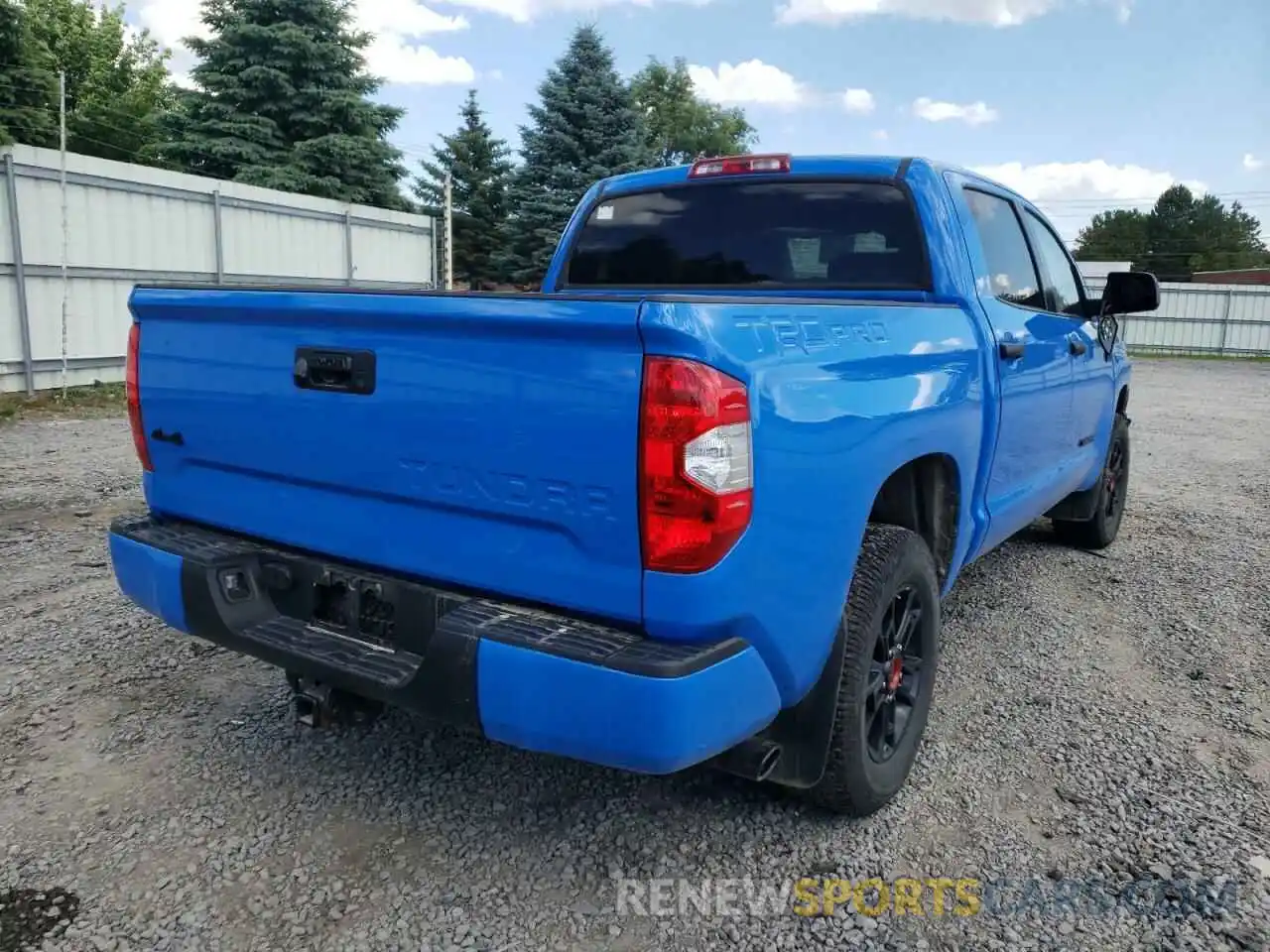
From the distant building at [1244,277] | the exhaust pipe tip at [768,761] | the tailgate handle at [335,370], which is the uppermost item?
the distant building at [1244,277]

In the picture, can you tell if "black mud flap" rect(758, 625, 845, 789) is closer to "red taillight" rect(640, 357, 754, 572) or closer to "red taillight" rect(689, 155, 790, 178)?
"red taillight" rect(640, 357, 754, 572)

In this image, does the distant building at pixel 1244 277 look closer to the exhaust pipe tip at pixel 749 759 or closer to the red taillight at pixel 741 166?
the red taillight at pixel 741 166

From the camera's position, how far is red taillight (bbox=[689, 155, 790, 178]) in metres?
3.65

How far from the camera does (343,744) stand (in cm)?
312

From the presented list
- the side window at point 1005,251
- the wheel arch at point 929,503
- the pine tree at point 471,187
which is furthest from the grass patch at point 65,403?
the pine tree at point 471,187

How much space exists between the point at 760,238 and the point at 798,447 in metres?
1.79

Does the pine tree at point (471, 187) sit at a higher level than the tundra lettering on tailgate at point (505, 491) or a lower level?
higher

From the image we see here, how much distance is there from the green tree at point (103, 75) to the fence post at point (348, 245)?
15167mm

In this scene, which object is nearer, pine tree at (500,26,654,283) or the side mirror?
the side mirror

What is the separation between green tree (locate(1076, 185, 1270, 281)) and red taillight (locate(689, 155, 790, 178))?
82.9 metres

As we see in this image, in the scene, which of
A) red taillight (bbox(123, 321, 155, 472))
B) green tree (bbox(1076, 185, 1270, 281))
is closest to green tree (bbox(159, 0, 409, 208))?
red taillight (bbox(123, 321, 155, 472))

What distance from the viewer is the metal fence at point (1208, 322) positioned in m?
27.0

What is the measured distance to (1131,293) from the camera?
15.1 feet

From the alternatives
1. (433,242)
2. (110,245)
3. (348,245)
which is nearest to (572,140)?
(433,242)
